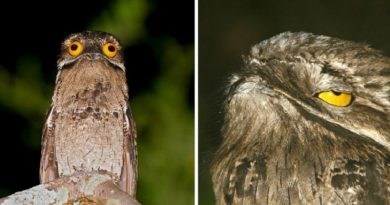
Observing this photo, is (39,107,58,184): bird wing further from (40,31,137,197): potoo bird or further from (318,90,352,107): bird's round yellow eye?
(318,90,352,107): bird's round yellow eye

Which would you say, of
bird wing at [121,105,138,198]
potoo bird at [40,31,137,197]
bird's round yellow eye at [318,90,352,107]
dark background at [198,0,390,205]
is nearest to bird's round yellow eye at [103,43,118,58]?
potoo bird at [40,31,137,197]

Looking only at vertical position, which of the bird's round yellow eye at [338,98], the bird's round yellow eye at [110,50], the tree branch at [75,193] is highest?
the bird's round yellow eye at [110,50]

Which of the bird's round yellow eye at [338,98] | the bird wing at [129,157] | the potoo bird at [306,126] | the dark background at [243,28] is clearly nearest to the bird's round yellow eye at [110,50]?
the bird wing at [129,157]

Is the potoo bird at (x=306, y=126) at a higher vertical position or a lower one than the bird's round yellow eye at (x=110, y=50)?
lower

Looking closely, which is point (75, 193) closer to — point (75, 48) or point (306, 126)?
point (75, 48)

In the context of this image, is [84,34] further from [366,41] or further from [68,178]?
[366,41]

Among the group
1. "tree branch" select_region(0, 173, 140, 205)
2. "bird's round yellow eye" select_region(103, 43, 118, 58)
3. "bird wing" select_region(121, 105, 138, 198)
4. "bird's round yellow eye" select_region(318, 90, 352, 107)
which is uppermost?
"bird's round yellow eye" select_region(103, 43, 118, 58)

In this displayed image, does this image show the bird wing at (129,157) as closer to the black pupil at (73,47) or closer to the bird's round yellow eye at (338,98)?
the black pupil at (73,47)

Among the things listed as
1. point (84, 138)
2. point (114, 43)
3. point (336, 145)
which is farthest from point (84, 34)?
point (336, 145)

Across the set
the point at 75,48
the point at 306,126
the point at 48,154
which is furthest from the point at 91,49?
the point at 306,126
